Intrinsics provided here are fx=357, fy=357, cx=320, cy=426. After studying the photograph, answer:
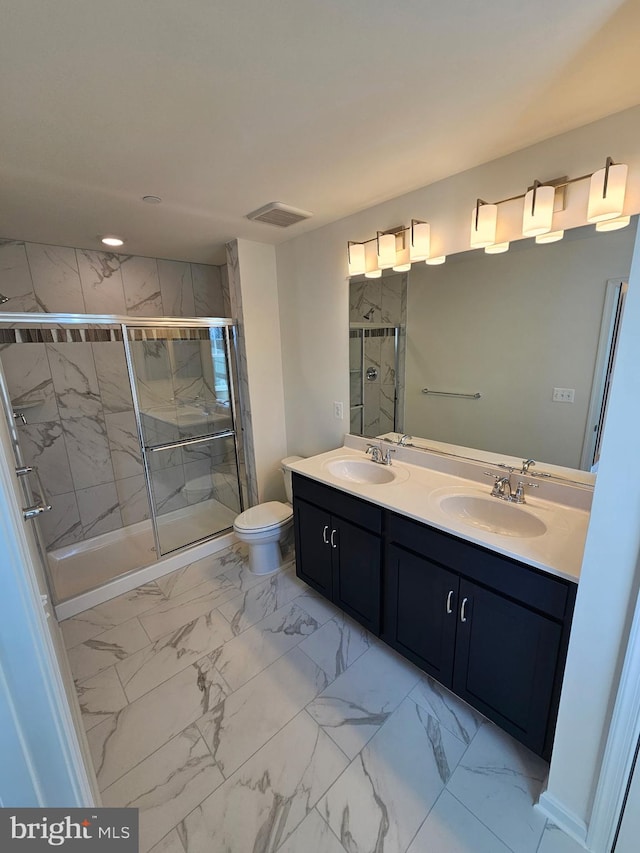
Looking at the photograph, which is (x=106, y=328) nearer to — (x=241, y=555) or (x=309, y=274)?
(x=309, y=274)

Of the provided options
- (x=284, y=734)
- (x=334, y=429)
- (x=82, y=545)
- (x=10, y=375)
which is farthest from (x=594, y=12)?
(x=82, y=545)

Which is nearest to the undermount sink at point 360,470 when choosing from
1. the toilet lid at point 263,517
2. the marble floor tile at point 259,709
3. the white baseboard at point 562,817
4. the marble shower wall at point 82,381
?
the toilet lid at point 263,517

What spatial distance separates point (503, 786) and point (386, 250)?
243cm

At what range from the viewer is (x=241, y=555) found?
9.26ft

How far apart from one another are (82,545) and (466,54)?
142 inches

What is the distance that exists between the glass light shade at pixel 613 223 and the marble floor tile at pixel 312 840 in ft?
7.71

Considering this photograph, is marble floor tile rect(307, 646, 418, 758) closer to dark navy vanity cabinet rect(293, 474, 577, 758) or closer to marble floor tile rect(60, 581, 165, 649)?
dark navy vanity cabinet rect(293, 474, 577, 758)

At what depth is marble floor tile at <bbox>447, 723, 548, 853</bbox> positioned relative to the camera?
46.6 inches

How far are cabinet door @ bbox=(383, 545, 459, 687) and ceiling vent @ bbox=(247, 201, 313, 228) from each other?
6.22 feet

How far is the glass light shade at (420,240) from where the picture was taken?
184 cm

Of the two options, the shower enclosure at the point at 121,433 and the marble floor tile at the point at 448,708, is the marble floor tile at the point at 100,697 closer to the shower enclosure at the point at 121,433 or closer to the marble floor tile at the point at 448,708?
the shower enclosure at the point at 121,433

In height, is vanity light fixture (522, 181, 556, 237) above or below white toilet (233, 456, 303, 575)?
above

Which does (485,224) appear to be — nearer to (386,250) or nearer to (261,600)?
(386,250)

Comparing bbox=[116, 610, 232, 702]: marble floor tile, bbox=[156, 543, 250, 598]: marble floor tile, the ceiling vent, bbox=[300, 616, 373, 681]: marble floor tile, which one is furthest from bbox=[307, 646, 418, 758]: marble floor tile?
the ceiling vent
